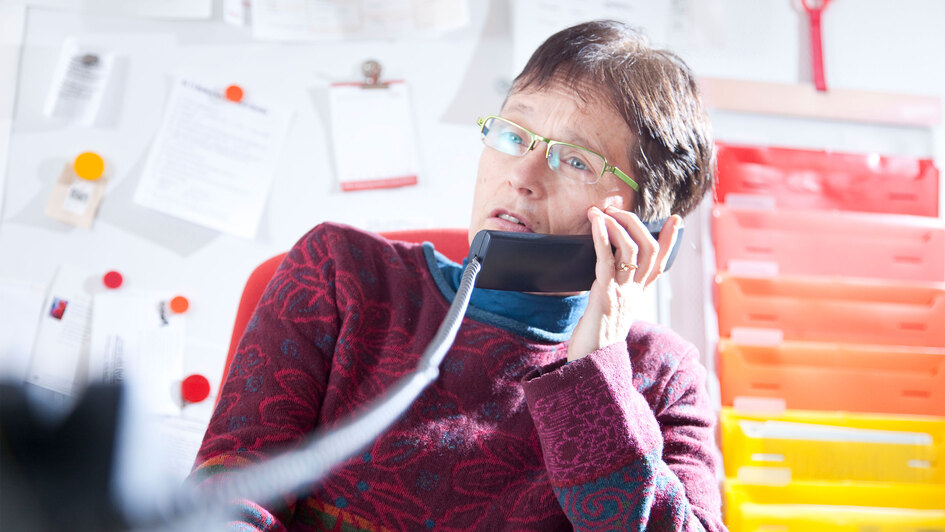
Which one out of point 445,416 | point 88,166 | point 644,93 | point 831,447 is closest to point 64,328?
point 88,166

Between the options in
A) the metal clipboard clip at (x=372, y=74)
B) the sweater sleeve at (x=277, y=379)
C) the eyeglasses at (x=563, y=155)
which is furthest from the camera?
the metal clipboard clip at (x=372, y=74)

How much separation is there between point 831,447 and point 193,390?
4.19ft

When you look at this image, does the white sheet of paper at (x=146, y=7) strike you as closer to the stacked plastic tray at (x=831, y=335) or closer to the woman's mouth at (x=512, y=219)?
the woman's mouth at (x=512, y=219)

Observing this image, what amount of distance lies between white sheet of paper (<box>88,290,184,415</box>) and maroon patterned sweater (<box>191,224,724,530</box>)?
0.63 metres

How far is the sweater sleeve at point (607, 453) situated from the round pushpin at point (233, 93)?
100 cm

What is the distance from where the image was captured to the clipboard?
5.16ft

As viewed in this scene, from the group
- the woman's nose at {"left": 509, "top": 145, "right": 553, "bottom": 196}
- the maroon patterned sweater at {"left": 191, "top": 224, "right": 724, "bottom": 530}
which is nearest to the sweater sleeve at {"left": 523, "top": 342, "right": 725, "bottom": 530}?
the maroon patterned sweater at {"left": 191, "top": 224, "right": 724, "bottom": 530}

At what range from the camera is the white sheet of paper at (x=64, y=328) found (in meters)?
1.39

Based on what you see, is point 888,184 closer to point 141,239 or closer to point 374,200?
point 374,200

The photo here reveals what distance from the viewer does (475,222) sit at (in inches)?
39.8

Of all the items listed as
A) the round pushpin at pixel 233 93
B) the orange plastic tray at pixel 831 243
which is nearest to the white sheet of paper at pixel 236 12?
the round pushpin at pixel 233 93

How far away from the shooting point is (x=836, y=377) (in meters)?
1.50

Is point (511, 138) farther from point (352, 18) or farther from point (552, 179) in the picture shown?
point (352, 18)

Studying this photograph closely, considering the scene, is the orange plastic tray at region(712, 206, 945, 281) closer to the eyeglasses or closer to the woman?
the woman
